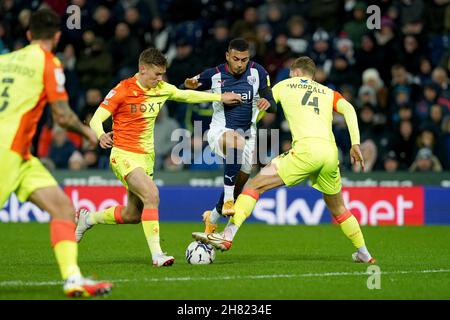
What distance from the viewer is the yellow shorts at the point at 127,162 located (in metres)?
11.2

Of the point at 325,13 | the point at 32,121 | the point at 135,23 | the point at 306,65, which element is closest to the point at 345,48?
the point at 325,13

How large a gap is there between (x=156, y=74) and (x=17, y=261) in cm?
275

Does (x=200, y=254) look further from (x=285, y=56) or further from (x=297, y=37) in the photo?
(x=297, y=37)

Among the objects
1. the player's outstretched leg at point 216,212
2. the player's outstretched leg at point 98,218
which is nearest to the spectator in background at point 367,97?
the player's outstretched leg at point 216,212

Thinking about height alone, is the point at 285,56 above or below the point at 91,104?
above

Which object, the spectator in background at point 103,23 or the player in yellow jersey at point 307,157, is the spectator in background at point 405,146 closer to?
the spectator in background at point 103,23

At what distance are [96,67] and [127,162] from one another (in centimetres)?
1008

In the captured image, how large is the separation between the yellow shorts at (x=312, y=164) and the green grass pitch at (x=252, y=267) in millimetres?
975

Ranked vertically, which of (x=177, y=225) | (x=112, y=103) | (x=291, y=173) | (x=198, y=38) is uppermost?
(x=198, y=38)

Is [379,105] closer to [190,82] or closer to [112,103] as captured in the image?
[190,82]

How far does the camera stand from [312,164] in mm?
11289

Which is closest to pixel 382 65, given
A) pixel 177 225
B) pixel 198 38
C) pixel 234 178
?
pixel 198 38


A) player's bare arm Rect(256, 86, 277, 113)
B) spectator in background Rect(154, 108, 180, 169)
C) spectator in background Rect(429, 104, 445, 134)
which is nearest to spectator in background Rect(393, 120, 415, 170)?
spectator in background Rect(429, 104, 445, 134)

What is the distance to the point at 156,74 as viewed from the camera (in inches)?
443
